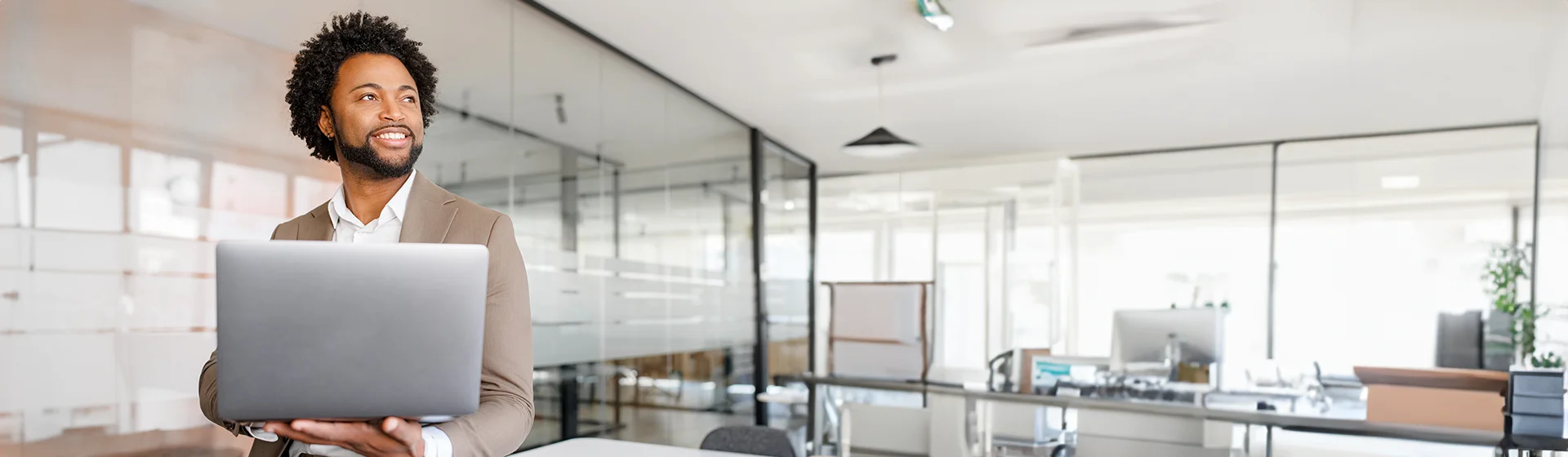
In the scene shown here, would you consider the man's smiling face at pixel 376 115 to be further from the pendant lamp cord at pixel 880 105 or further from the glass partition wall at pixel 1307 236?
the glass partition wall at pixel 1307 236

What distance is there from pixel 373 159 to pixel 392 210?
83 mm

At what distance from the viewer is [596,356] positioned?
4.52m

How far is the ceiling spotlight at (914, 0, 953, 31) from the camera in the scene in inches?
151

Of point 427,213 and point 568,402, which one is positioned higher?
point 427,213

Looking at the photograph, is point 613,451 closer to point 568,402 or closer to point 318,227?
point 318,227

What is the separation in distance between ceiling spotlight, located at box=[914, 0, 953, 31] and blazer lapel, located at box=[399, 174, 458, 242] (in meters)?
3.00

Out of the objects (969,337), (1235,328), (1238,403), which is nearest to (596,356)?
(1238,403)

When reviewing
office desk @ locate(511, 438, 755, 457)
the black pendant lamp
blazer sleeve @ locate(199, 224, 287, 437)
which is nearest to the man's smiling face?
blazer sleeve @ locate(199, 224, 287, 437)

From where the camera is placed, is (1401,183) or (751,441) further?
(1401,183)

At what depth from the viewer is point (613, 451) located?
8.25 feet

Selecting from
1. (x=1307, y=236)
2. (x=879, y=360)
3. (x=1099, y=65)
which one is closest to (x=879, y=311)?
(x=879, y=360)

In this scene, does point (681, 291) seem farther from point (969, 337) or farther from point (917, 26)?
point (969, 337)

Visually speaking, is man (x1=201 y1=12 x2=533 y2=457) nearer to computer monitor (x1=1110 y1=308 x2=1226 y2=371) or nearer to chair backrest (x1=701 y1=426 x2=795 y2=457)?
chair backrest (x1=701 y1=426 x2=795 y2=457)

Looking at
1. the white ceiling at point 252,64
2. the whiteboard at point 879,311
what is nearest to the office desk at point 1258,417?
the whiteboard at point 879,311
